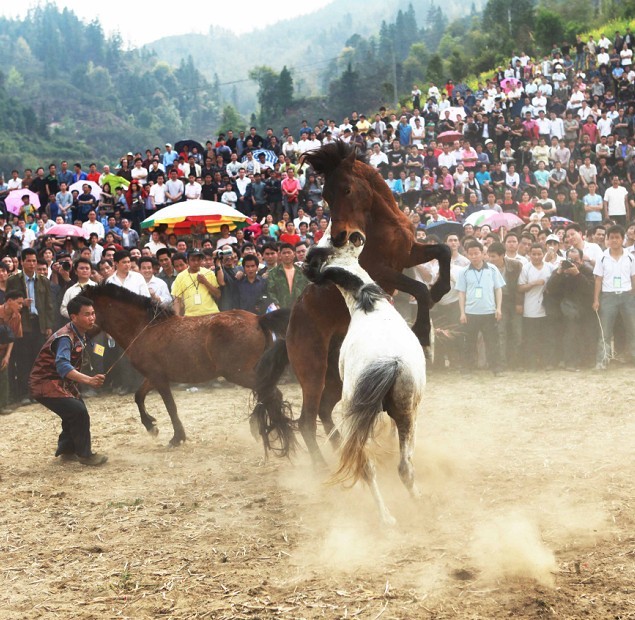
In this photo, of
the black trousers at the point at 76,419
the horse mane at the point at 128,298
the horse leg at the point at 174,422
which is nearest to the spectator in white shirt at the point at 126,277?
the horse mane at the point at 128,298

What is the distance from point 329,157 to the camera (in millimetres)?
6062

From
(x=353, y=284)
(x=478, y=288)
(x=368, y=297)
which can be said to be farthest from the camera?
(x=478, y=288)

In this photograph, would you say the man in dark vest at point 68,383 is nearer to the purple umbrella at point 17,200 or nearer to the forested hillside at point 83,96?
the purple umbrella at point 17,200

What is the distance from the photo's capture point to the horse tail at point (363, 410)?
5.11 m

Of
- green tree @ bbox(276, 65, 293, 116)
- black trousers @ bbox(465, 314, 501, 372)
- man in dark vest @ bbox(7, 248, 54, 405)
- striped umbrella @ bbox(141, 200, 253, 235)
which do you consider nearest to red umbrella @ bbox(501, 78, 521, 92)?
striped umbrella @ bbox(141, 200, 253, 235)

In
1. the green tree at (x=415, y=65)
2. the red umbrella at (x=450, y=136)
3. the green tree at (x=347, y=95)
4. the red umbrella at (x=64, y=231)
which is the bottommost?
the red umbrella at (x=64, y=231)

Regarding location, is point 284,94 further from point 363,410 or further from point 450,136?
point 363,410

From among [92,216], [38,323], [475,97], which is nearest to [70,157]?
[475,97]

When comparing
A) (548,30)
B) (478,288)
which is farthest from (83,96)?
(478,288)

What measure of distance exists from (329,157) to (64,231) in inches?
433

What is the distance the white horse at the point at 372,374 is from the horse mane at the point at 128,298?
144 inches

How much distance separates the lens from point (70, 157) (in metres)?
85.6

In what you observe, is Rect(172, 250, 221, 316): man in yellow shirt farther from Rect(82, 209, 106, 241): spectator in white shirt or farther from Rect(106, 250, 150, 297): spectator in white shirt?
Rect(82, 209, 106, 241): spectator in white shirt

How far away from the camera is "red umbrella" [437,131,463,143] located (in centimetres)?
2222
